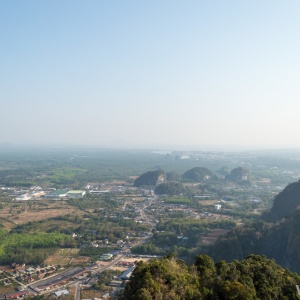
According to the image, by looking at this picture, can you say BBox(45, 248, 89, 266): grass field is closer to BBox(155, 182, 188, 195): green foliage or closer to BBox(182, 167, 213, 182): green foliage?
BBox(155, 182, 188, 195): green foliage

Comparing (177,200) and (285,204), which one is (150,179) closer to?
(177,200)

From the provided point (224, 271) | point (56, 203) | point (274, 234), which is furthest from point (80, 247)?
point (56, 203)

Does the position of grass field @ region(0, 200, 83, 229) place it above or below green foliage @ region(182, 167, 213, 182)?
below

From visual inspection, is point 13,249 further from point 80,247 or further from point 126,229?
point 126,229

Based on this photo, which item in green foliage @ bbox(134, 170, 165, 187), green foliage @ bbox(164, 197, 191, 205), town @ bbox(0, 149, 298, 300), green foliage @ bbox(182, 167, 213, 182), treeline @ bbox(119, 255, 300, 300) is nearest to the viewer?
treeline @ bbox(119, 255, 300, 300)

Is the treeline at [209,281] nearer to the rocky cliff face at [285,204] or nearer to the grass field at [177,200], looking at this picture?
the rocky cliff face at [285,204]

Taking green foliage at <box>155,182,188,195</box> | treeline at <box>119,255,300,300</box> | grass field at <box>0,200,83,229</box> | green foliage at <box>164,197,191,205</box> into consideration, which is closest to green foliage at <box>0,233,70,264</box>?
grass field at <box>0,200,83,229</box>

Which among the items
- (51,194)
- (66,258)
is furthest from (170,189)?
(66,258)

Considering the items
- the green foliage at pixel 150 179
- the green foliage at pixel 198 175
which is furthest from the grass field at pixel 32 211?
the green foliage at pixel 198 175
